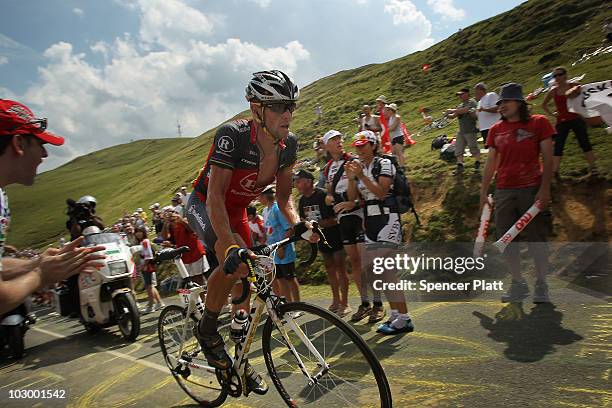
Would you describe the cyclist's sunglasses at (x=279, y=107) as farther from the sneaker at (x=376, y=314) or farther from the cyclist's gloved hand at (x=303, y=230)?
the sneaker at (x=376, y=314)

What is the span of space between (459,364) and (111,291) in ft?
20.5

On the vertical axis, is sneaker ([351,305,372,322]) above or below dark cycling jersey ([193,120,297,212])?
below

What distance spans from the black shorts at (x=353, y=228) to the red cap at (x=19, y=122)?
4.39m

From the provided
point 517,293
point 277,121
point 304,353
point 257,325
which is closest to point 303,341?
point 304,353

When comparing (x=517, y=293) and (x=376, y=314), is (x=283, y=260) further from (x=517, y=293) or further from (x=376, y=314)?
(x=517, y=293)

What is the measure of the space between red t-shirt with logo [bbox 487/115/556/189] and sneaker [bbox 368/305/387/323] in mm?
2553

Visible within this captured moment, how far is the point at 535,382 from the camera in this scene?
3.46m

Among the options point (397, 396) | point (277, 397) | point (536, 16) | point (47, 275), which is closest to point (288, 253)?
point (277, 397)

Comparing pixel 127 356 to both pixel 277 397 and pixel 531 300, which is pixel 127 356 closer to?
pixel 277 397

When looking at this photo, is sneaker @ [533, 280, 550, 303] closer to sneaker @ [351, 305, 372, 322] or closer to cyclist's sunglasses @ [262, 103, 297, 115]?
sneaker @ [351, 305, 372, 322]

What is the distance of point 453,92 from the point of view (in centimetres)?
3266

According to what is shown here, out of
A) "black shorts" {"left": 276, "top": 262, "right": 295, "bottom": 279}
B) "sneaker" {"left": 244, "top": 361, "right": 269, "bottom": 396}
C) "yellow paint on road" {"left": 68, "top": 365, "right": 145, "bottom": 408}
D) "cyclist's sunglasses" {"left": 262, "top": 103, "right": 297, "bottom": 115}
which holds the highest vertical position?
"cyclist's sunglasses" {"left": 262, "top": 103, "right": 297, "bottom": 115}

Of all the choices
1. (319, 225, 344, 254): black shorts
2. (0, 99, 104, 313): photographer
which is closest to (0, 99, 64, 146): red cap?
(0, 99, 104, 313): photographer

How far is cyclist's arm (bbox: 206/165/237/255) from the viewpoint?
3238mm
